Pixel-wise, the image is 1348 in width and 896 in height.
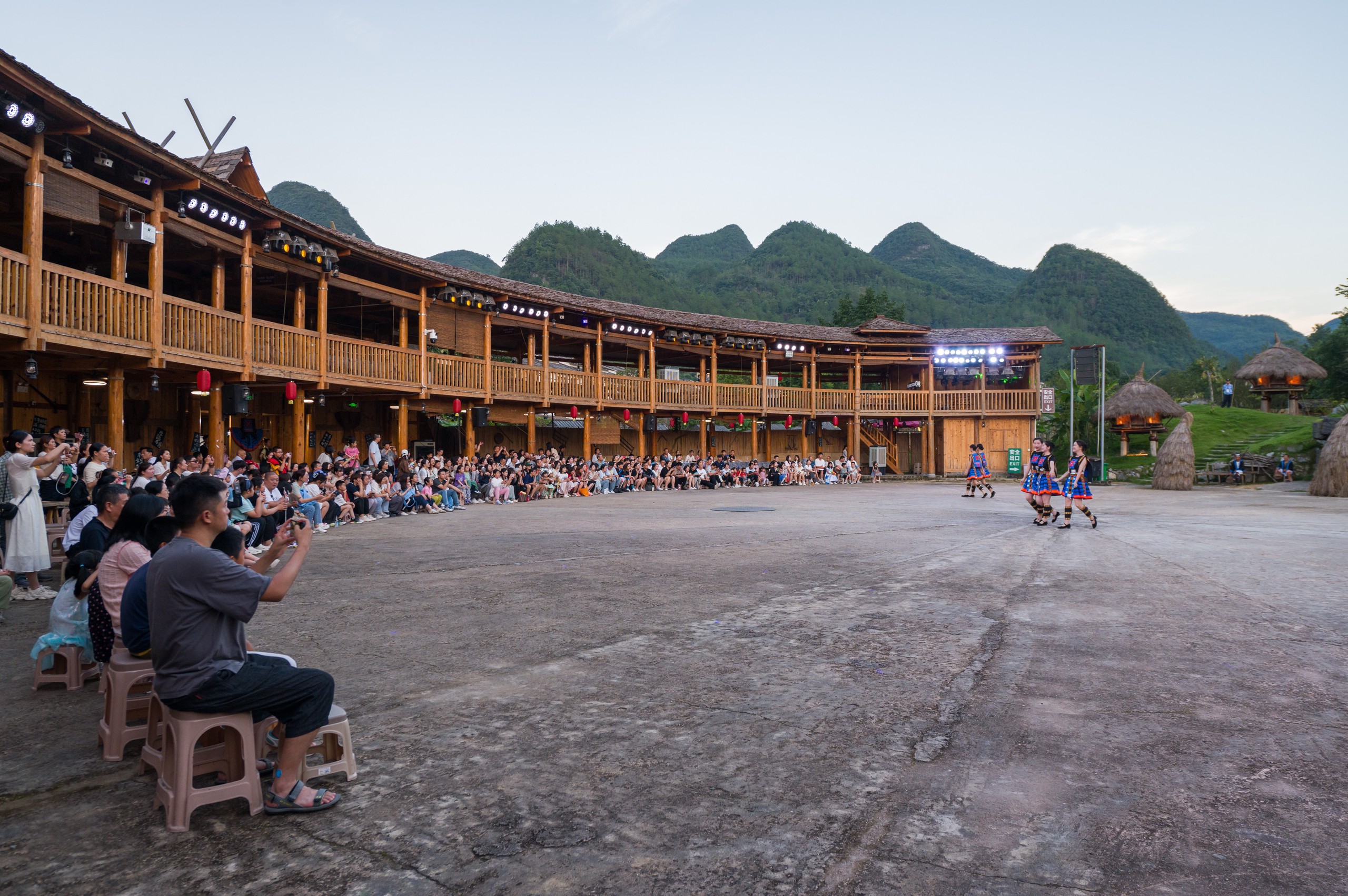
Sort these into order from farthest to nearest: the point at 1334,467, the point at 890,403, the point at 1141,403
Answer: the point at 1141,403 → the point at 890,403 → the point at 1334,467

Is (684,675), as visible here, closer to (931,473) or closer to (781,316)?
(931,473)

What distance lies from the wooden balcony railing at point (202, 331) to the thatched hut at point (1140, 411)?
40.4m

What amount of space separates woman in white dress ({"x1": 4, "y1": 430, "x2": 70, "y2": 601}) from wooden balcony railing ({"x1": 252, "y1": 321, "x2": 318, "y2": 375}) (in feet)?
29.0

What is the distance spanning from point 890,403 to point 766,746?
34.8 m

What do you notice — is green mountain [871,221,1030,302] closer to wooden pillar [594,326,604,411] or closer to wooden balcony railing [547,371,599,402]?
wooden pillar [594,326,604,411]

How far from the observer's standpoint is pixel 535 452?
29359 mm

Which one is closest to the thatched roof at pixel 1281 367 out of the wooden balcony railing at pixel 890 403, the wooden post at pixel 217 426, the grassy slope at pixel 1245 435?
the grassy slope at pixel 1245 435

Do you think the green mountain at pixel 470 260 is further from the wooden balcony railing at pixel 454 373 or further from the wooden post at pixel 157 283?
the wooden post at pixel 157 283

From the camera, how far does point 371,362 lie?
19359mm

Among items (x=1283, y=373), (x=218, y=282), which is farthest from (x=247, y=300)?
(x=1283, y=373)

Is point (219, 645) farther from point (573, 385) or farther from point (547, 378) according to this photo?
point (573, 385)

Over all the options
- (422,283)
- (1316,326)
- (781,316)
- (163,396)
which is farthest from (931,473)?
(781,316)

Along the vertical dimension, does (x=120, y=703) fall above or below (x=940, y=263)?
below

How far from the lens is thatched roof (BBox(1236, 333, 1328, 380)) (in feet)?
142
